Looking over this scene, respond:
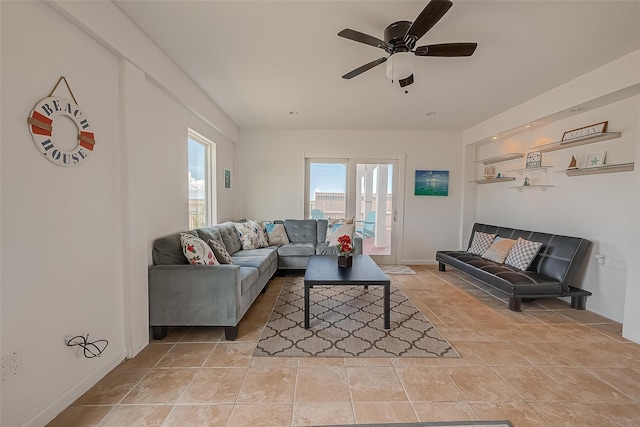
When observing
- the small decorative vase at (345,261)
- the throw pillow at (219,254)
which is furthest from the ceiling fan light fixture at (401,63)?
the throw pillow at (219,254)

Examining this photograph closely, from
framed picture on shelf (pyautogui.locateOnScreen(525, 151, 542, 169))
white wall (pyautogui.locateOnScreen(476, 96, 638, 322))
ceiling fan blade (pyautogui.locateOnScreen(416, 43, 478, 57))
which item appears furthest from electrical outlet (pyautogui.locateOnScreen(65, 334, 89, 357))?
framed picture on shelf (pyautogui.locateOnScreen(525, 151, 542, 169))

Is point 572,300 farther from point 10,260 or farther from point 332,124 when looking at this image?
point 10,260

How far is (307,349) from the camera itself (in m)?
2.24

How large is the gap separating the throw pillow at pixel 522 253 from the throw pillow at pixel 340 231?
86.3 inches

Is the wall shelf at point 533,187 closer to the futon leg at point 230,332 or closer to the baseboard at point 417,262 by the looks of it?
the baseboard at point 417,262

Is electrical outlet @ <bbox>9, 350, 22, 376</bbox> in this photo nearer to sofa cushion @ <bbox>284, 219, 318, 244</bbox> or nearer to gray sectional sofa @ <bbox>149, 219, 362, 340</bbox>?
gray sectional sofa @ <bbox>149, 219, 362, 340</bbox>

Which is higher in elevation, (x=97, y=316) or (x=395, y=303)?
(x=97, y=316)

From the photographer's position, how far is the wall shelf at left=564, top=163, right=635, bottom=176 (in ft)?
8.74

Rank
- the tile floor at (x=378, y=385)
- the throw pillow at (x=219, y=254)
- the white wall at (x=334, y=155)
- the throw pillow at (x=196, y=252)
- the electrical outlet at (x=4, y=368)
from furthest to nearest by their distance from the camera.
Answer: the white wall at (x=334, y=155)
the throw pillow at (x=219, y=254)
the throw pillow at (x=196, y=252)
the tile floor at (x=378, y=385)
the electrical outlet at (x=4, y=368)

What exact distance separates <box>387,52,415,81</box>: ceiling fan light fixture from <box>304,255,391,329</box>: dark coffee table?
173 cm

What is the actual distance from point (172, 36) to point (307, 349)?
2722 millimetres

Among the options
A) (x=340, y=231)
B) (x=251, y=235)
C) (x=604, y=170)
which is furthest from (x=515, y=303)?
(x=251, y=235)

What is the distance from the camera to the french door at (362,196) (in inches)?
203

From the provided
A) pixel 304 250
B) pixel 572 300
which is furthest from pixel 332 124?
pixel 572 300
